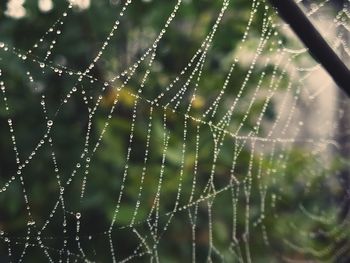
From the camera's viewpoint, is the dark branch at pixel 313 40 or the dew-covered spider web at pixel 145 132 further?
the dew-covered spider web at pixel 145 132

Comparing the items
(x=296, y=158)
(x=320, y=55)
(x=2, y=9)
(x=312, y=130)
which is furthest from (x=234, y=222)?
(x=312, y=130)

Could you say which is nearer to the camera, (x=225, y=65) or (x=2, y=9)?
(x=2, y=9)

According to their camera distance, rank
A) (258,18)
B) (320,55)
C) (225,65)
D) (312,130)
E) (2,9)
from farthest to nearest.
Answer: (312,130), (225,65), (258,18), (2,9), (320,55)

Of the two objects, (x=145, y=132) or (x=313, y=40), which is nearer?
(x=313, y=40)

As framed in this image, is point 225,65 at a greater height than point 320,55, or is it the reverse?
point 225,65

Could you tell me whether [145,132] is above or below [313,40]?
above

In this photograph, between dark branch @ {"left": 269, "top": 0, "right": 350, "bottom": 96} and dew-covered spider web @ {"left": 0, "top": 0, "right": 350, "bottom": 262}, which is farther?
dew-covered spider web @ {"left": 0, "top": 0, "right": 350, "bottom": 262}

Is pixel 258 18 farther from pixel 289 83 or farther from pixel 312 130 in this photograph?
pixel 312 130

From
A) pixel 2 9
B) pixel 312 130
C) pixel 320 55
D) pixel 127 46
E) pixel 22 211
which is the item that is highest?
pixel 2 9
